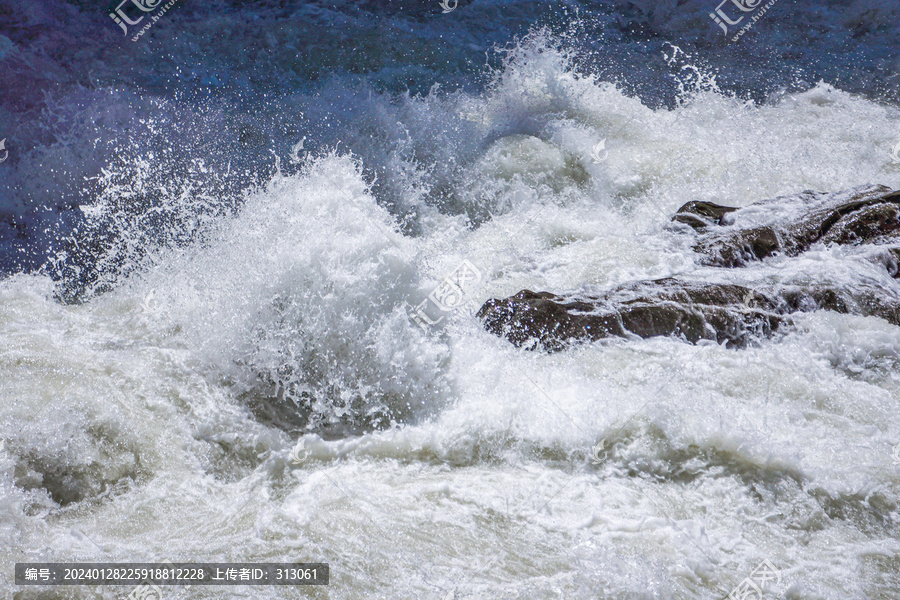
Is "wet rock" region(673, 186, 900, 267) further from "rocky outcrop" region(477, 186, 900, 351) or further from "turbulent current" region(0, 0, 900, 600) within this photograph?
"turbulent current" region(0, 0, 900, 600)

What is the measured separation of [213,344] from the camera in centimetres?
307

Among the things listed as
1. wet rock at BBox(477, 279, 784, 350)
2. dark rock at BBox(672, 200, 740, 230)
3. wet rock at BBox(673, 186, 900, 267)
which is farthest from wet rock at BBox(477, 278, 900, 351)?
dark rock at BBox(672, 200, 740, 230)

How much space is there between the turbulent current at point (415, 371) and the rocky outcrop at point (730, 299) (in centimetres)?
11

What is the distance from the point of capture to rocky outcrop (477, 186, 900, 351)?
3.17 metres

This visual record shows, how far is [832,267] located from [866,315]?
1.50ft

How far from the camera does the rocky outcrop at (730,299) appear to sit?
3.17m

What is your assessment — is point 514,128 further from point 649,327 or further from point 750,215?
point 649,327

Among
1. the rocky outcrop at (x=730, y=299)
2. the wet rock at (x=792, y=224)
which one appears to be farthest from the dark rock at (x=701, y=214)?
the rocky outcrop at (x=730, y=299)

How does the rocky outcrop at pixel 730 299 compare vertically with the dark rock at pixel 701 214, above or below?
below

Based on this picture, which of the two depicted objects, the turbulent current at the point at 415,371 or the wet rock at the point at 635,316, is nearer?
the turbulent current at the point at 415,371

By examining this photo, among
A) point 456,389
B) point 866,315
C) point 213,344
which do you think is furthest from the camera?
point 866,315

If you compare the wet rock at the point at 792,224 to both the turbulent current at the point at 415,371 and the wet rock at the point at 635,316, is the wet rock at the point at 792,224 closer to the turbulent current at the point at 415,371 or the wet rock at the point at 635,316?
the turbulent current at the point at 415,371

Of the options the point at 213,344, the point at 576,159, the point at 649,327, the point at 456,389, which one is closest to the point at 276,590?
the point at 456,389

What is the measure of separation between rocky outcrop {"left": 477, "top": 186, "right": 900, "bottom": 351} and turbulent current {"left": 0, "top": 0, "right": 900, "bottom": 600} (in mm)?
112
